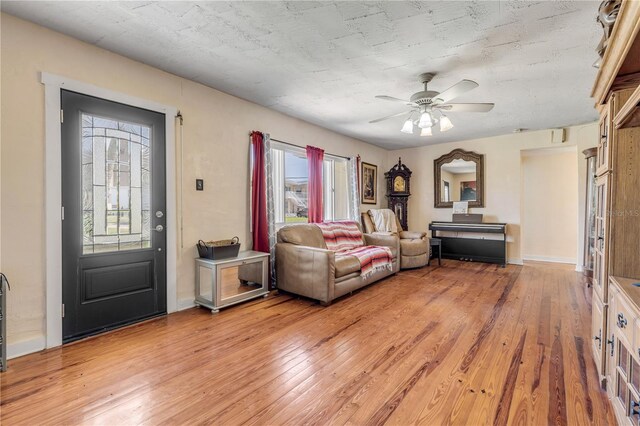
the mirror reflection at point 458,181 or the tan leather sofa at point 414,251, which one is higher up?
the mirror reflection at point 458,181

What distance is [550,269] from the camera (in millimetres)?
5113

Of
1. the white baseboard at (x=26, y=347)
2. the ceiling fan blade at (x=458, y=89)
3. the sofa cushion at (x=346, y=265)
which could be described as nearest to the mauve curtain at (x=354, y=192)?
the sofa cushion at (x=346, y=265)

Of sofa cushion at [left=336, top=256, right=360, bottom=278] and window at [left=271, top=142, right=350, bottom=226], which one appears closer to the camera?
sofa cushion at [left=336, top=256, right=360, bottom=278]

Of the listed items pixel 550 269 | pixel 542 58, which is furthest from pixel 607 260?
pixel 550 269

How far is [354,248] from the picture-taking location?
4.56m

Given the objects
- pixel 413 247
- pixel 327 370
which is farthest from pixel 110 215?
pixel 413 247

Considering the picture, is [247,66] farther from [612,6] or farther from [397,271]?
[397,271]

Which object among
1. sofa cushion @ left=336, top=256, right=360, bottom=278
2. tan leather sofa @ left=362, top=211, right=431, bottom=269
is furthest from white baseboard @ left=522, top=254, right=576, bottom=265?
sofa cushion @ left=336, top=256, right=360, bottom=278

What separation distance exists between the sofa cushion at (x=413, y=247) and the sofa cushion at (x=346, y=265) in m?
1.61

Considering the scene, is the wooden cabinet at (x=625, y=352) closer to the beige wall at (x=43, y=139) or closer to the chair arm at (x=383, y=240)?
the chair arm at (x=383, y=240)

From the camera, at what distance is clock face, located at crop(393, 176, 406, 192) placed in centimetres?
657

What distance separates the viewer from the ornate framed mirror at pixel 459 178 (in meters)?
5.91

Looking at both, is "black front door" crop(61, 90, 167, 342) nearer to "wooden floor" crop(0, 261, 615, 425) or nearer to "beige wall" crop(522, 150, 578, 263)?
"wooden floor" crop(0, 261, 615, 425)

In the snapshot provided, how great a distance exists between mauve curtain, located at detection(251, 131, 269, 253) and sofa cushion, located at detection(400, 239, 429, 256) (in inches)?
96.1
